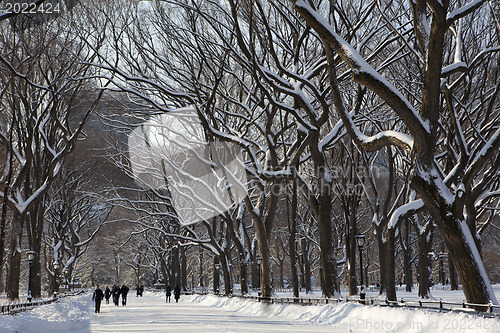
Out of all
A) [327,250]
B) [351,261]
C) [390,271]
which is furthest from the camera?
[351,261]

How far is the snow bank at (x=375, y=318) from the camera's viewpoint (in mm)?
10398

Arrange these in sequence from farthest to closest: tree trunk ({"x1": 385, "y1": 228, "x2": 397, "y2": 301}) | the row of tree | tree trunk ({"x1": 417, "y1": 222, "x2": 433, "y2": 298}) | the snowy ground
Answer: tree trunk ({"x1": 417, "y1": 222, "x2": 433, "y2": 298}), tree trunk ({"x1": 385, "y1": 228, "x2": 397, "y2": 301}), the row of tree, the snowy ground

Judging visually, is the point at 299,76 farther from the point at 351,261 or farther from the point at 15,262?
the point at 351,261

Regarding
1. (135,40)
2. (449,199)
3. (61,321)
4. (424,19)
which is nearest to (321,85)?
(135,40)

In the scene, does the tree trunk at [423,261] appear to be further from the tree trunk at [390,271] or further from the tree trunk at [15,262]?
the tree trunk at [15,262]

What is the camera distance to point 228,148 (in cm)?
2614

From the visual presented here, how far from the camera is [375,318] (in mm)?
14586

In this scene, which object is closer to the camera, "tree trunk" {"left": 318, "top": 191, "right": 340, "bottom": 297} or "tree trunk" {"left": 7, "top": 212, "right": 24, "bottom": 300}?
"tree trunk" {"left": 318, "top": 191, "right": 340, "bottom": 297}

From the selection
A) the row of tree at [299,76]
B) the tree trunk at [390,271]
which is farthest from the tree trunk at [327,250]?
the tree trunk at [390,271]

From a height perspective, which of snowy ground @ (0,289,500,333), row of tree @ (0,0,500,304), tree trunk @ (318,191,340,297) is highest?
row of tree @ (0,0,500,304)

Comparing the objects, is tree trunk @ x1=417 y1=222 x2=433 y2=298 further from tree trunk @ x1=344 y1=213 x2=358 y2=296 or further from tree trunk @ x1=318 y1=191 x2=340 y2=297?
tree trunk @ x1=318 y1=191 x2=340 y2=297

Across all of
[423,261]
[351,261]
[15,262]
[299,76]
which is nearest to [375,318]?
[299,76]

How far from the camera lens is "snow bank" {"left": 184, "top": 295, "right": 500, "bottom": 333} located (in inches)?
Result: 409

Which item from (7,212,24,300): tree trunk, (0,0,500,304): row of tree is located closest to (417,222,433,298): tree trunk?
(0,0,500,304): row of tree
